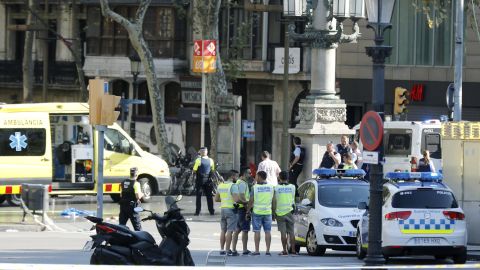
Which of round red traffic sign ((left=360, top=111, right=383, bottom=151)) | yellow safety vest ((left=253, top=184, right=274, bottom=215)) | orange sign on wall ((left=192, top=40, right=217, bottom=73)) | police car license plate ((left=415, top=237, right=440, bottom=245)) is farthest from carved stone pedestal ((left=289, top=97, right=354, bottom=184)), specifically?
round red traffic sign ((left=360, top=111, right=383, bottom=151))

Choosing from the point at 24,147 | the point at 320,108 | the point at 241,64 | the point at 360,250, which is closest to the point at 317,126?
the point at 320,108

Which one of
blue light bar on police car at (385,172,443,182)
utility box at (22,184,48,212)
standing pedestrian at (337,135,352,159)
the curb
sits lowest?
the curb

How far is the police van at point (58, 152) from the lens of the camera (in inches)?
1433

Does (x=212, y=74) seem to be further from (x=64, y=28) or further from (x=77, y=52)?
(x=64, y=28)

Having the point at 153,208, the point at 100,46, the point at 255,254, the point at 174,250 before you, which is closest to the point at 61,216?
the point at 153,208

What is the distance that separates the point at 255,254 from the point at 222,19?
30.6 m

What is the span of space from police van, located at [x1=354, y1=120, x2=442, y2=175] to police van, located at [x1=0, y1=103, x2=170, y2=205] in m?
6.16

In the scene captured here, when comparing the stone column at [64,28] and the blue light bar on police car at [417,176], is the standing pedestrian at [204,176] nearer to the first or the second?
the blue light bar on police car at [417,176]

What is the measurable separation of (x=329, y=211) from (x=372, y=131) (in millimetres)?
6178

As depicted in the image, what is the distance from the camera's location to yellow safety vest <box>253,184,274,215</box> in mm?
25484

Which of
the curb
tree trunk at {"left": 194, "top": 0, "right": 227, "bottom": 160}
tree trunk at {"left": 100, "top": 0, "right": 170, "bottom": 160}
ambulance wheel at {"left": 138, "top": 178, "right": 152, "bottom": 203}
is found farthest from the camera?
tree trunk at {"left": 100, "top": 0, "right": 170, "bottom": 160}

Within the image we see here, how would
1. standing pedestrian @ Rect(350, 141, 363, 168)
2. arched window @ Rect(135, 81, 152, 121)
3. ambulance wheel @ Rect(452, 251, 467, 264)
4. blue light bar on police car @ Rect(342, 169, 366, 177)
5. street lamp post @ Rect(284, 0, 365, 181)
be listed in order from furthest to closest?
1. arched window @ Rect(135, 81, 152, 121)
2. standing pedestrian @ Rect(350, 141, 363, 168)
3. street lamp post @ Rect(284, 0, 365, 181)
4. blue light bar on police car @ Rect(342, 169, 366, 177)
5. ambulance wheel @ Rect(452, 251, 467, 264)

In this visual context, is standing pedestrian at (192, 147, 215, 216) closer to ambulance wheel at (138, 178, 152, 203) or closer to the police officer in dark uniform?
ambulance wheel at (138, 178, 152, 203)

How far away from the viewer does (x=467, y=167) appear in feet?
88.0
